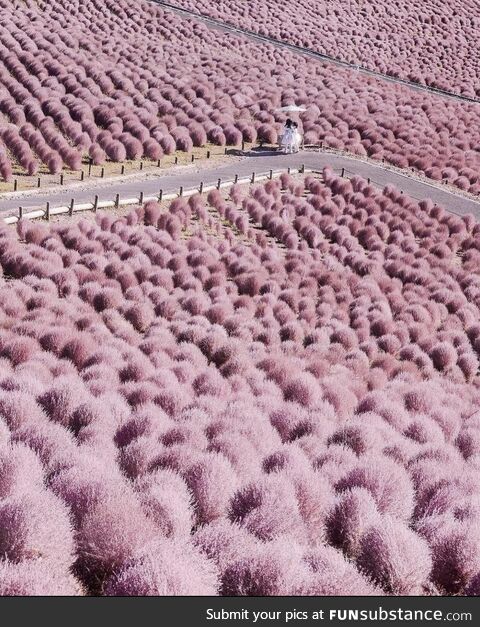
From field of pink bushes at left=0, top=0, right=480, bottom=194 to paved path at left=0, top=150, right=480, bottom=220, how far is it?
1322 millimetres

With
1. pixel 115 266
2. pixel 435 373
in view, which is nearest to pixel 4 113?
pixel 115 266

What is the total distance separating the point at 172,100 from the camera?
1150 inches

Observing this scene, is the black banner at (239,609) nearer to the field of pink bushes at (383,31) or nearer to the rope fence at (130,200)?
the rope fence at (130,200)

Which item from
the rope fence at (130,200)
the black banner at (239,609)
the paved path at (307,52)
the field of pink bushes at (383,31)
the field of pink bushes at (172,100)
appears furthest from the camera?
the field of pink bushes at (383,31)

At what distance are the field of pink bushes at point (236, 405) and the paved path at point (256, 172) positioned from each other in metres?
1.81

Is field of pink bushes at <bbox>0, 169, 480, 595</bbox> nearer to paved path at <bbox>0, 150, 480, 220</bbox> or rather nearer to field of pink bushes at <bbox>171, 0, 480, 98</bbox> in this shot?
paved path at <bbox>0, 150, 480, 220</bbox>

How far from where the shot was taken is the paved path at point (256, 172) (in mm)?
18391

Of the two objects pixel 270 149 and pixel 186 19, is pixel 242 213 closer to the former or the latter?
pixel 270 149

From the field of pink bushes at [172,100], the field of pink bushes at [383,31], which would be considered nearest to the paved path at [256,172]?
the field of pink bushes at [172,100]

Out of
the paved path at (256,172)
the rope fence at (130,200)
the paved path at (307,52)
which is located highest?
the paved path at (307,52)

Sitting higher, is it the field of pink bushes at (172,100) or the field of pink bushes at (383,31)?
the field of pink bushes at (383,31)

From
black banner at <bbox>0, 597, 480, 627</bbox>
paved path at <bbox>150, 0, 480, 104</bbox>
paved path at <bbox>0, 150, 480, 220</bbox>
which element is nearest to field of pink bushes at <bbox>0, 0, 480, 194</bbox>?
paved path at <bbox>0, 150, 480, 220</bbox>

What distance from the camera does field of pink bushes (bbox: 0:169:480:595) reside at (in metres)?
4.91

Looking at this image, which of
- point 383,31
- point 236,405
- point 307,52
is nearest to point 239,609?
point 236,405
